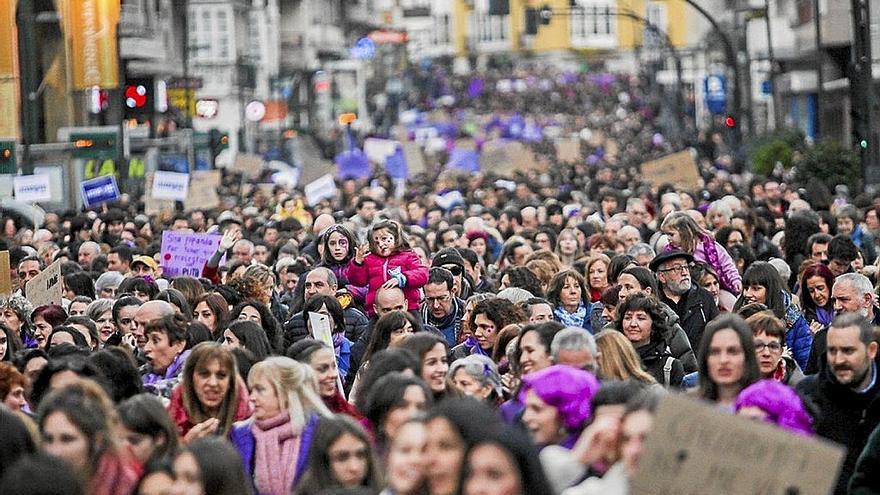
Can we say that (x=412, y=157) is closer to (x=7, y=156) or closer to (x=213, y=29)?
(x=7, y=156)

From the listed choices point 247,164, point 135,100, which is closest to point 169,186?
point 135,100

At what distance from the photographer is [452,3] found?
165875mm

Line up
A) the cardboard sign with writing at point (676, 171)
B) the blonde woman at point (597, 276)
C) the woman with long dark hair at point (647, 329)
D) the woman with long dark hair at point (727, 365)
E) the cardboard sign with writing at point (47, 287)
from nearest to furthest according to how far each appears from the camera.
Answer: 1. the woman with long dark hair at point (727, 365)
2. the woman with long dark hair at point (647, 329)
3. the cardboard sign with writing at point (47, 287)
4. the blonde woman at point (597, 276)
5. the cardboard sign with writing at point (676, 171)

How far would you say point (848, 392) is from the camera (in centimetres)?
985

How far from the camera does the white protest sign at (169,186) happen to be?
28.4m

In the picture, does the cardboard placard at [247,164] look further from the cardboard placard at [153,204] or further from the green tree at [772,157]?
the cardboard placard at [153,204]

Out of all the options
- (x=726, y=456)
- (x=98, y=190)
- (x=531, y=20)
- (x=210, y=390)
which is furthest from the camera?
(x=531, y=20)

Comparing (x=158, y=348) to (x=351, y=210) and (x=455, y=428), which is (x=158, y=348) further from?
(x=351, y=210)

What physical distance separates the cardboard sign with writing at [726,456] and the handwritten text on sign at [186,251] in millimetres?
12297

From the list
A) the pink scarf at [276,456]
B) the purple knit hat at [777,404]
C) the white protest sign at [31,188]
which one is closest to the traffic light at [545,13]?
the white protest sign at [31,188]

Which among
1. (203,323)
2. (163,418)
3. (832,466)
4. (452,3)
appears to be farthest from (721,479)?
(452,3)

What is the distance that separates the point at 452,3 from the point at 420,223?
13868 cm

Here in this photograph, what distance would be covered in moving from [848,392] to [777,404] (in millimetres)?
1401

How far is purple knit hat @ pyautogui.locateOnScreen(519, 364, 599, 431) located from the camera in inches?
322
